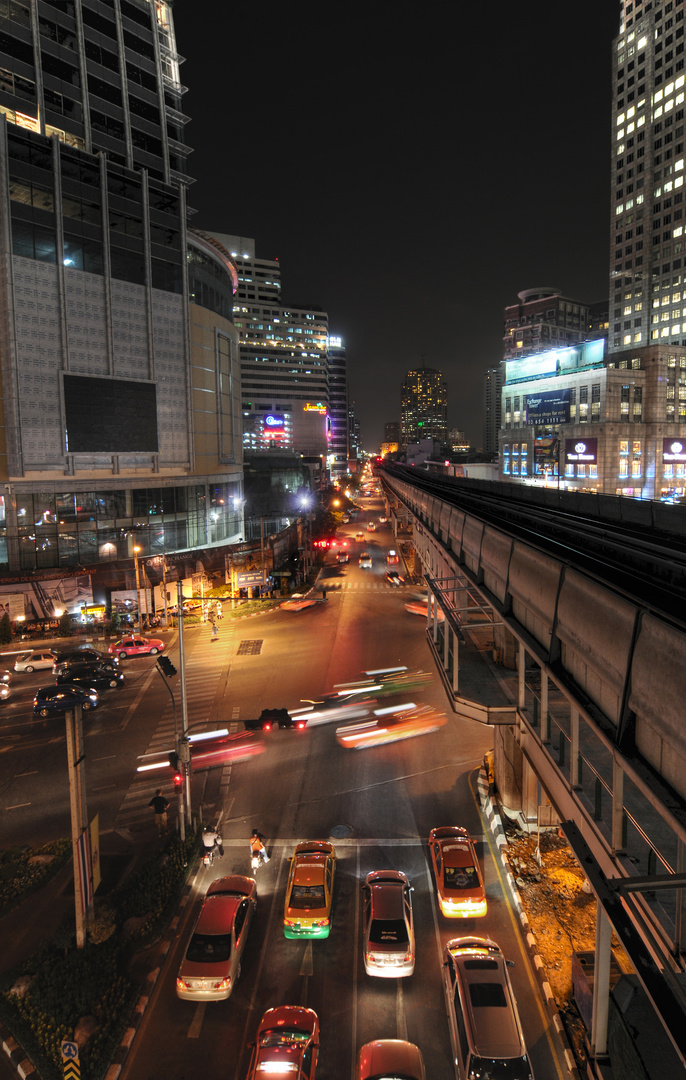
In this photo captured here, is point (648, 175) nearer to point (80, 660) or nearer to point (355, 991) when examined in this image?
point (80, 660)

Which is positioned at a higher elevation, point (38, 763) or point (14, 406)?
point (14, 406)

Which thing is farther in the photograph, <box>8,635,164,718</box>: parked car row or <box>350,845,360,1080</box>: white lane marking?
<box>8,635,164,718</box>: parked car row

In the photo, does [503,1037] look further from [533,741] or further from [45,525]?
[45,525]

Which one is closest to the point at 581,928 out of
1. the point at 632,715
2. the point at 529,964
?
the point at 529,964

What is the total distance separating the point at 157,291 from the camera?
48281mm

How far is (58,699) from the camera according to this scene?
25.7m

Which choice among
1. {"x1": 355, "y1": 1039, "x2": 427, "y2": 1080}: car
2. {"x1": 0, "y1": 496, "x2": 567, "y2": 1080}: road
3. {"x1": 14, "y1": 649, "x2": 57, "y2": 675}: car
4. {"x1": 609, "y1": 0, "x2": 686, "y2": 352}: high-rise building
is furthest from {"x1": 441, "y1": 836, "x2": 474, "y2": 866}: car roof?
{"x1": 609, "y1": 0, "x2": 686, "y2": 352}: high-rise building

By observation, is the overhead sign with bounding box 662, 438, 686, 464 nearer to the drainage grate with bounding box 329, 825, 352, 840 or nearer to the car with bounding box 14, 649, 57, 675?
the drainage grate with bounding box 329, 825, 352, 840

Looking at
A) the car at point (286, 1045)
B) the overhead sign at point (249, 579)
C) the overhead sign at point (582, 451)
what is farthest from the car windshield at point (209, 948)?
the overhead sign at point (582, 451)

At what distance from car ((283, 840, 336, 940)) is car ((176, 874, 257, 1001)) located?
1.10m

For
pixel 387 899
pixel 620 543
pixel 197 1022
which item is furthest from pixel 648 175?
pixel 197 1022

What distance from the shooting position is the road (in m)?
10.7

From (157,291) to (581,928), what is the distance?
52.8 meters

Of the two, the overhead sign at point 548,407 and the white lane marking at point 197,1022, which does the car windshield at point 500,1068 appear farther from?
the overhead sign at point 548,407
